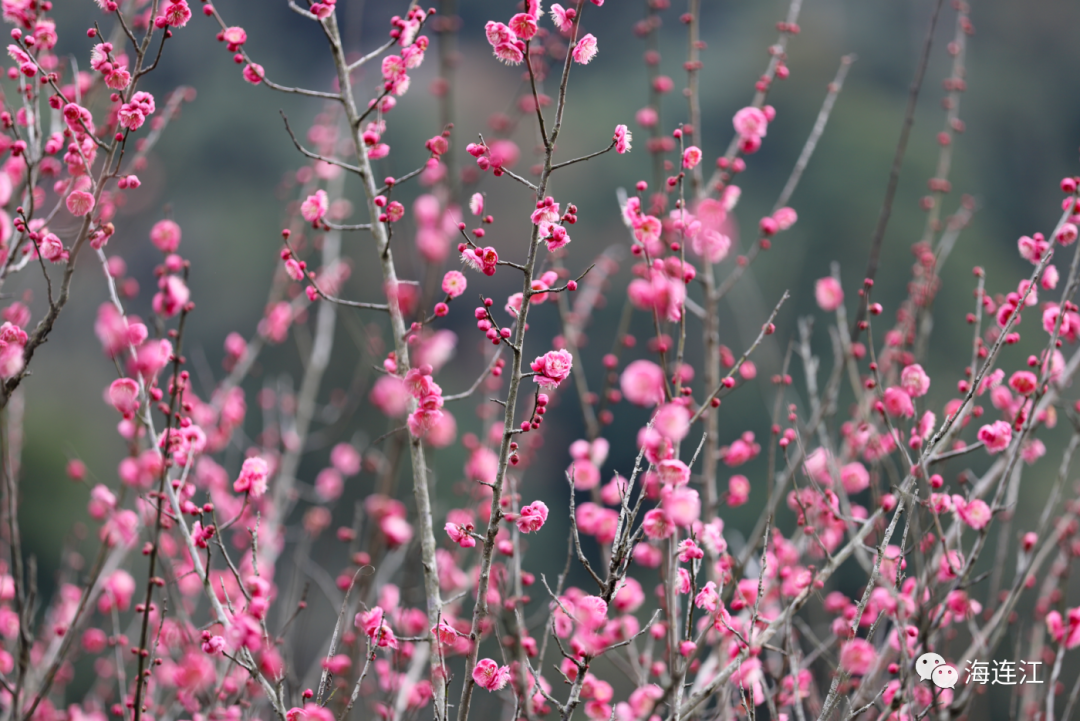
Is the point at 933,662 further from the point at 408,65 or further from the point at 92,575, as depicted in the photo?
the point at 408,65

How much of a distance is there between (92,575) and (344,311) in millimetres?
683

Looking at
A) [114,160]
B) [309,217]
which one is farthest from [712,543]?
[114,160]

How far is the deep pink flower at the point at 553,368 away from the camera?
1.33 metres

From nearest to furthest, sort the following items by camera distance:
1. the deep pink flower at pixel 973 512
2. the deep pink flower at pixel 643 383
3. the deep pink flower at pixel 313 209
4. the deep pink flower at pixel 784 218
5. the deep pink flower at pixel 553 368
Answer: the deep pink flower at pixel 643 383 → the deep pink flower at pixel 553 368 → the deep pink flower at pixel 973 512 → the deep pink flower at pixel 313 209 → the deep pink flower at pixel 784 218

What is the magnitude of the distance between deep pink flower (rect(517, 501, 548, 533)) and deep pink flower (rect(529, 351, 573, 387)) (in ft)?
0.80

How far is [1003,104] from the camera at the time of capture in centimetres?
1430

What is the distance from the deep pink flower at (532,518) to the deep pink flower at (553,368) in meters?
0.24

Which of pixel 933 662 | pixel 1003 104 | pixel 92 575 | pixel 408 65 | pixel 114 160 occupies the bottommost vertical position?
pixel 1003 104

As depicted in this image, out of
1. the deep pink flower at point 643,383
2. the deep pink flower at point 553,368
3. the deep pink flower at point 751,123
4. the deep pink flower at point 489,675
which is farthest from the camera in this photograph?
the deep pink flower at point 751,123

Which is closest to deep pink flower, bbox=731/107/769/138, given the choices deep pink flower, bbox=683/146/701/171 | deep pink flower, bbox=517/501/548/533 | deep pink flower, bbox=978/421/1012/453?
deep pink flower, bbox=683/146/701/171

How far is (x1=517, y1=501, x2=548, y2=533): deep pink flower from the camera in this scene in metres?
1.42

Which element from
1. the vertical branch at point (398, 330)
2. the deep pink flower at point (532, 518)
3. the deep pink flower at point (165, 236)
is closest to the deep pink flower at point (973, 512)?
the deep pink flower at point (532, 518)

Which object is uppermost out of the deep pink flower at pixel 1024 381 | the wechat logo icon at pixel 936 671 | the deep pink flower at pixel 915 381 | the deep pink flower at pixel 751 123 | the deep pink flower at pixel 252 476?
the deep pink flower at pixel 751 123

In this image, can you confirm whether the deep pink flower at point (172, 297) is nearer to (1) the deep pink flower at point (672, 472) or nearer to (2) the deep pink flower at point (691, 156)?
(1) the deep pink flower at point (672, 472)
